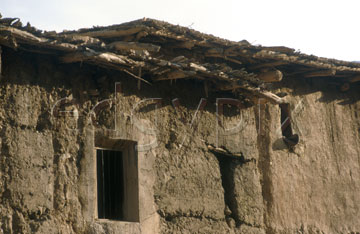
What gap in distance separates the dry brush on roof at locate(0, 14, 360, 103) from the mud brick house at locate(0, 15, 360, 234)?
0.01 metres

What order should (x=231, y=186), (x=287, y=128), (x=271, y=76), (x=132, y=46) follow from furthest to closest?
(x=287, y=128), (x=271, y=76), (x=231, y=186), (x=132, y=46)

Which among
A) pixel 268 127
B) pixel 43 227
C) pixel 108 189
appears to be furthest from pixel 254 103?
pixel 43 227

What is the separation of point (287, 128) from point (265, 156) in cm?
55

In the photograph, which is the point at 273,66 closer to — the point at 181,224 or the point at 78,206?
the point at 181,224

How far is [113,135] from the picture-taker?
28.3 ft

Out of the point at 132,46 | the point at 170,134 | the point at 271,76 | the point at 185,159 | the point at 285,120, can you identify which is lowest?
the point at 185,159

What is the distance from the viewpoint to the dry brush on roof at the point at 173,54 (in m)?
8.08

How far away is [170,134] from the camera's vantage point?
360 inches

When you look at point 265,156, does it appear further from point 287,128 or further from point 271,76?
point 271,76

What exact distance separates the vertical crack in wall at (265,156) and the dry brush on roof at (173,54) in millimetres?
398

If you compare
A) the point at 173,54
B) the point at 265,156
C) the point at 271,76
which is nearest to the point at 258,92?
the point at 271,76

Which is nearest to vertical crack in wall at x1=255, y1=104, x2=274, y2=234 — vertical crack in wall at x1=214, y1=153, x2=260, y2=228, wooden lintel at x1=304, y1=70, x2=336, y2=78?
vertical crack in wall at x1=214, y1=153, x2=260, y2=228

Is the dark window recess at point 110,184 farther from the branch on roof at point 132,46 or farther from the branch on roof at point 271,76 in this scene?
the branch on roof at point 271,76

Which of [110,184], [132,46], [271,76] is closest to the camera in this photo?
[132,46]
